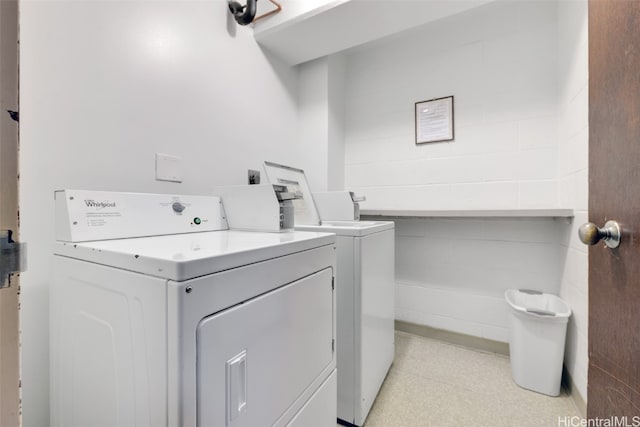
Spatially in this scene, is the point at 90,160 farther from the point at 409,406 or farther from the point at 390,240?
the point at 409,406

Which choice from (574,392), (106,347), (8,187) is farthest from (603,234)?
(574,392)

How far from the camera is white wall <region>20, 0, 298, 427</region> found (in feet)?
3.30

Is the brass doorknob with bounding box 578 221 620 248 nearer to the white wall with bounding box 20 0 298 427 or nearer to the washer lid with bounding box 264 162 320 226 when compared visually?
the washer lid with bounding box 264 162 320 226

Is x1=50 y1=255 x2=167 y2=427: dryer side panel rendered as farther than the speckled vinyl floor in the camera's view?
No

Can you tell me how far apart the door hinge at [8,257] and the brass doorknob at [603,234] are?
3.62ft

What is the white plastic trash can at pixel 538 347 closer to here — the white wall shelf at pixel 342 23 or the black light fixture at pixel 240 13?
the white wall shelf at pixel 342 23

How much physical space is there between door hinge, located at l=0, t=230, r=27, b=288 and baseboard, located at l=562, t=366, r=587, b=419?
2186 millimetres

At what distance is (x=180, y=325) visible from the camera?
559 mm

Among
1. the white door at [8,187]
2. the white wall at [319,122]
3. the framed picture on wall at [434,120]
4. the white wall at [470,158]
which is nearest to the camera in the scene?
the white door at [8,187]

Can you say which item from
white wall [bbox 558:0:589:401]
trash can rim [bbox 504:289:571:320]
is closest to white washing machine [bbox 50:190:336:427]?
trash can rim [bbox 504:289:571:320]

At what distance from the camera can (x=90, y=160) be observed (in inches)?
45.6

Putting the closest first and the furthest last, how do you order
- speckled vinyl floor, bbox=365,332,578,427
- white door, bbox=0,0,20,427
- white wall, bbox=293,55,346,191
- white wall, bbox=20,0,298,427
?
white door, bbox=0,0,20,427, white wall, bbox=20,0,298,427, speckled vinyl floor, bbox=365,332,578,427, white wall, bbox=293,55,346,191

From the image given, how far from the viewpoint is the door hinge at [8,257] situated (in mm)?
392

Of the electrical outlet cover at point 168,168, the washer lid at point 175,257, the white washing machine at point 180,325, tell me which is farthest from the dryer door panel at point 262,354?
the electrical outlet cover at point 168,168
